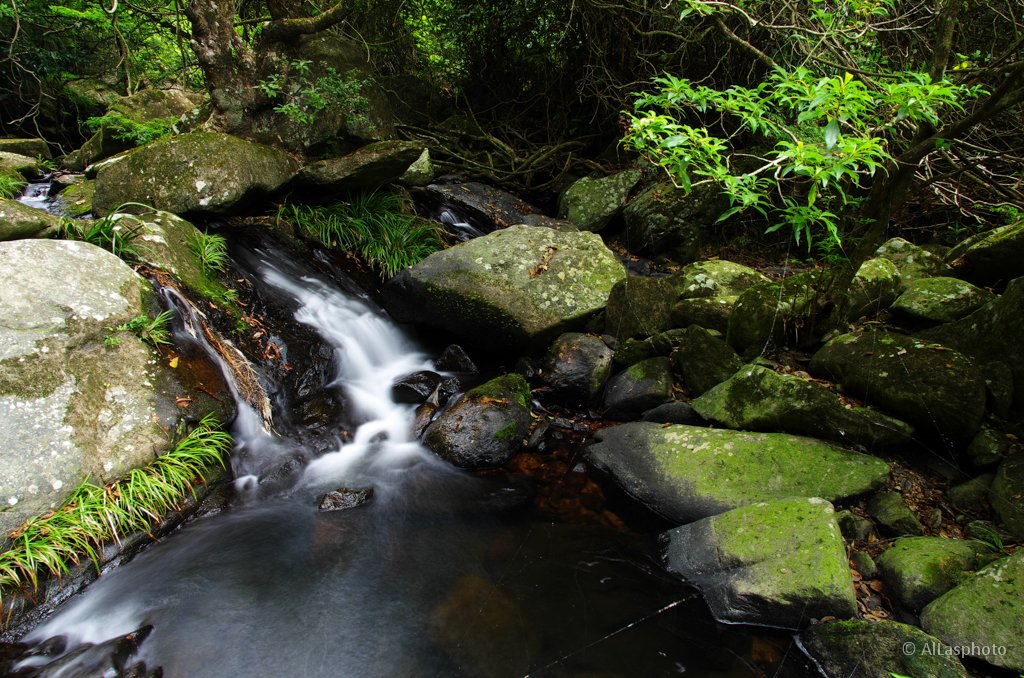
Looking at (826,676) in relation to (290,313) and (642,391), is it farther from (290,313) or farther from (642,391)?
(290,313)

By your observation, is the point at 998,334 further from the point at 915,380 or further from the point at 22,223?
the point at 22,223

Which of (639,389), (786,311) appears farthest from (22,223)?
(786,311)

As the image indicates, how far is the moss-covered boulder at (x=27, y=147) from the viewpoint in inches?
339

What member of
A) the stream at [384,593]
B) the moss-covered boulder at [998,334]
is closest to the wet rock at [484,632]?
the stream at [384,593]

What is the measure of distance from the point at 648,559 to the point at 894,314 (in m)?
3.39

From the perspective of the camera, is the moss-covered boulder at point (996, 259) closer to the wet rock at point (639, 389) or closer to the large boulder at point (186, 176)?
the wet rock at point (639, 389)

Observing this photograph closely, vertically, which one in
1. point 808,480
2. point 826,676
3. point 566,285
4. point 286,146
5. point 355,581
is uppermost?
point 286,146

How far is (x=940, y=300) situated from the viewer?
4.71 meters

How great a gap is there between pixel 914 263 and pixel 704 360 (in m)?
2.72

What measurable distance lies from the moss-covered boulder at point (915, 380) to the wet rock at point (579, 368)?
2.06 m

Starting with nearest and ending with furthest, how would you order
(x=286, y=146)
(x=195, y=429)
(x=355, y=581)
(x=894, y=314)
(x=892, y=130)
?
(x=892, y=130) → (x=355, y=581) → (x=195, y=429) → (x=894, y=314) → (x=286, y=146)

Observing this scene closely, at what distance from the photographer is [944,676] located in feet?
8.63

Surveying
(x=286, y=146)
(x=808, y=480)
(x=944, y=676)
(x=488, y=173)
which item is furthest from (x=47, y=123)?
(x=944, y=676)

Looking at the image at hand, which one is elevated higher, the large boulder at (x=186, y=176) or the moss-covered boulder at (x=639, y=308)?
the large boulder at (x=186, y=176)
